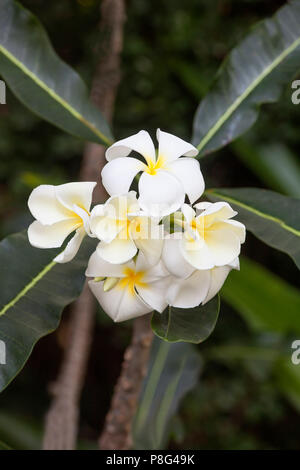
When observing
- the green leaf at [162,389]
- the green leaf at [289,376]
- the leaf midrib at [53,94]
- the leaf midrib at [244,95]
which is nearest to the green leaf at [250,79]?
the leaf midrib at [244,95]

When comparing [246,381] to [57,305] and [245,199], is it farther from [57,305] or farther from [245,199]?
[57,305]

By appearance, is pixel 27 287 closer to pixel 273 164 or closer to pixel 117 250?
pixel 117 250

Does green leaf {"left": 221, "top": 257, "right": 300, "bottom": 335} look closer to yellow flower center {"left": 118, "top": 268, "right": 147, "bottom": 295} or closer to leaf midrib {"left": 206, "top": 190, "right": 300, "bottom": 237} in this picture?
leaf midrib {"left": 206, "top": 190, "right": 300, "bottom": 237}

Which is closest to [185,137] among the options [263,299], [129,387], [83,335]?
[263,299]

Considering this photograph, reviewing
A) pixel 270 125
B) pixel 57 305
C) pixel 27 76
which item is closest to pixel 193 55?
pixel 270 125

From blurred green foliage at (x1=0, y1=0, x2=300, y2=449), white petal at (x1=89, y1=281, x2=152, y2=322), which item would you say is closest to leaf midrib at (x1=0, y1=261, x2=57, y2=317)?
white petal at (x1=89, y1=281, x2=152, y2=322)
